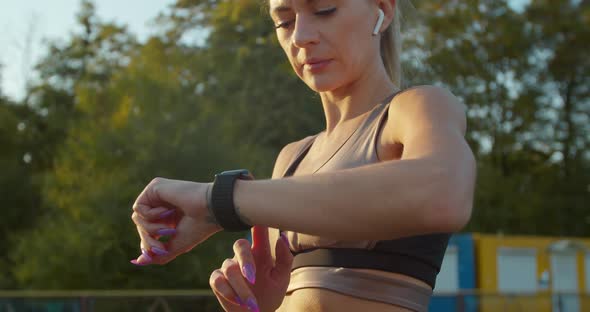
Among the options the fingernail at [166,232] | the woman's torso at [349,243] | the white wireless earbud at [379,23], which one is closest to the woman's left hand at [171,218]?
the fingernail at [166,232]

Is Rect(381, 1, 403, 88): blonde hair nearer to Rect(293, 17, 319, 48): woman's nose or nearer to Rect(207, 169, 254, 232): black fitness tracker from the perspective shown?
Rect(293, 17, 319, 48): woman's nose

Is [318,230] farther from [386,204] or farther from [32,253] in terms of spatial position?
[32,253]

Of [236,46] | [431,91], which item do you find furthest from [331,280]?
[236,46]

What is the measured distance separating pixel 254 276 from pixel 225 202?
217 mm

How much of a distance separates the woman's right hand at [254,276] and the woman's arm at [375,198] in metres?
0.20

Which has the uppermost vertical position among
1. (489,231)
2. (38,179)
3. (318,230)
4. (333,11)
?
(333,11)

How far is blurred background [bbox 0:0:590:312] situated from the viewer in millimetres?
20344

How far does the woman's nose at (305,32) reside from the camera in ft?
5.62

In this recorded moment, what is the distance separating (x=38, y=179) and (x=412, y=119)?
27.4 m

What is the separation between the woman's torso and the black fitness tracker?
0.39 meters

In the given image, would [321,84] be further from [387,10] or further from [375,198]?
[375,198]

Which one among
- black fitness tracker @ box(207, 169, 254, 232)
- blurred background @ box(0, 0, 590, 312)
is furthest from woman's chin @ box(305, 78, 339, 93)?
blurred background @ box(0, 0, 590, 312)

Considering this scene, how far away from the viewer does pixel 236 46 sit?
32281 mm

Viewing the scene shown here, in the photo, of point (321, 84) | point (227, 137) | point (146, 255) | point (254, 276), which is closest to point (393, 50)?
point (321, 84)
